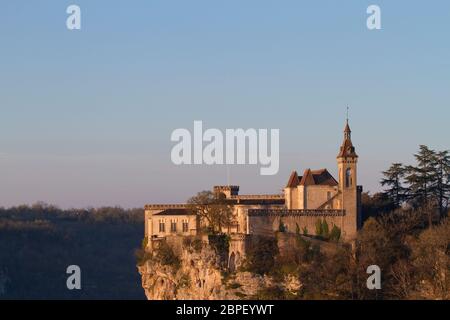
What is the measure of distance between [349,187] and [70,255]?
3935 inches

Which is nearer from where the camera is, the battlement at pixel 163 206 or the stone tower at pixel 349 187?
the stone tower at pixel 349 187

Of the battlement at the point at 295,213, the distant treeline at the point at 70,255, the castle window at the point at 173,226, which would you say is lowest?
the distant treeline at the point at 70,255

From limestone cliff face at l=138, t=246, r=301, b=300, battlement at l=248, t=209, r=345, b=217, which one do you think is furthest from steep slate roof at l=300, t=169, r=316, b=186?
limestone cliff face at l=138, t=246, r=301, b=300

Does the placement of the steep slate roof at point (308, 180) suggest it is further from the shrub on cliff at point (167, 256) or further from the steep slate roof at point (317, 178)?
the shrub on cliff at point (167, 256)

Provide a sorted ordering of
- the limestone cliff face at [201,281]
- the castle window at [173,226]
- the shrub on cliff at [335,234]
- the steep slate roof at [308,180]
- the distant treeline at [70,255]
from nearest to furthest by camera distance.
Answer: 1. the limestone cliff face at [201,281]
2. the shrub on cliff at [335,234]
3. the steep slate roof at [308,180]
4. the castle window at [173,226]
5. the distant treeline at [70,255]

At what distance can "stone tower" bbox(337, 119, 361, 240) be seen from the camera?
295ft

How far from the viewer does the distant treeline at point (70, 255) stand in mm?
168875

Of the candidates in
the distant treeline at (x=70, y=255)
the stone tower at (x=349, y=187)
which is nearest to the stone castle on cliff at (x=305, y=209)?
the stone tower at (x=349, y=187)

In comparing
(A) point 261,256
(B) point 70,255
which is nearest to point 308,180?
(A) point 261,256

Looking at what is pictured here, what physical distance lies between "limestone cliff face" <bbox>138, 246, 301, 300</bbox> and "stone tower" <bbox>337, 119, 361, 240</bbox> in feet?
22.7

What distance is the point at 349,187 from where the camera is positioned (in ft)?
297
